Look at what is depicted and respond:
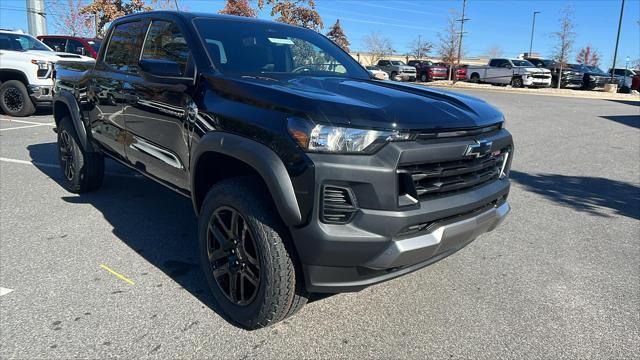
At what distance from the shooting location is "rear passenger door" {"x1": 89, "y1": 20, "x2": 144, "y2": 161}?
13.7ft

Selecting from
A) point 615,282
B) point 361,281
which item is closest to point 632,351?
point 615,282

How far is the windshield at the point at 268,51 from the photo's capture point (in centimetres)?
334

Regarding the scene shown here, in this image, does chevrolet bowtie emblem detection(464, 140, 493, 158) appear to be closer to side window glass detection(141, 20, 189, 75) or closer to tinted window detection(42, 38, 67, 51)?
side window glass detection(141, 20, 189, 75)

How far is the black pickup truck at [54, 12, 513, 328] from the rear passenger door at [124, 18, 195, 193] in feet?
0.05

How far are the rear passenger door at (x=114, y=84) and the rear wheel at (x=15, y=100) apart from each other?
8.15 m

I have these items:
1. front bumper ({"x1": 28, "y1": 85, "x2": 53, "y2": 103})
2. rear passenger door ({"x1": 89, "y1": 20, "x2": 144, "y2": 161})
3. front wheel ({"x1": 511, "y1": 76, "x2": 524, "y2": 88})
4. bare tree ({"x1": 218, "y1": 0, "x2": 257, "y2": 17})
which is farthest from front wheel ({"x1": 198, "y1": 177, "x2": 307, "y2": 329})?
front wheel ({"x1": 511, "y1": 76, "x2": 524, "y2": 88})

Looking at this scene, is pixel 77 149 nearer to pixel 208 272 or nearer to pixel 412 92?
pixel 208 272

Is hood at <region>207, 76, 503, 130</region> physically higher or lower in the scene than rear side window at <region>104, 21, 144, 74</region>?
lower

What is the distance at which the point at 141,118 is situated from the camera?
379 cm

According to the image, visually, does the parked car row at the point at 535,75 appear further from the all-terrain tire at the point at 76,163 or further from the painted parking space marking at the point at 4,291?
the painted parking space marking at the point at 4,291

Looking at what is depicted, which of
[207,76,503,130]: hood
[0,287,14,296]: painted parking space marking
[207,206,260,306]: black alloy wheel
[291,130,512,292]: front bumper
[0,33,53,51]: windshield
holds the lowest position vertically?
[0,287,14,296]: painted parking space marking

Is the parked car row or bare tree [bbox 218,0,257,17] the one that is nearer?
bare tree [bbox 218,0,257,17]

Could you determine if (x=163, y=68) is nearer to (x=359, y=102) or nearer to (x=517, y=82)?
(x=359, y=102)

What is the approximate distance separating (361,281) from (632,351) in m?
1.61
